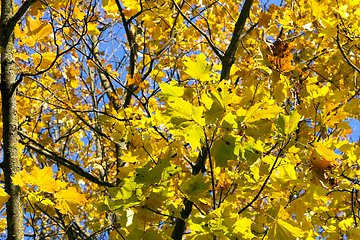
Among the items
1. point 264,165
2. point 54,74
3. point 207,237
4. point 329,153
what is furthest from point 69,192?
point 54,74

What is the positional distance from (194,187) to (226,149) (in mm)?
237

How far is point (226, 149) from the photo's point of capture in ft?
3.02

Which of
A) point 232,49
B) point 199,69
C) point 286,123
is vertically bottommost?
point 286,123

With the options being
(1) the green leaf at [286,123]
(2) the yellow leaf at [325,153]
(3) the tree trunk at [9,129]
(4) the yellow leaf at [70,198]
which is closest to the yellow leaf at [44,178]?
(4) the yellow leaf at [70,198]

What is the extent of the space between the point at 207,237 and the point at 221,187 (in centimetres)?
45

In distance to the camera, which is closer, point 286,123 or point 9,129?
point 286,123

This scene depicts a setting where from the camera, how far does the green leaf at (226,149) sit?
3.00ft

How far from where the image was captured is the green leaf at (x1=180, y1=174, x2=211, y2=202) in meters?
1.04

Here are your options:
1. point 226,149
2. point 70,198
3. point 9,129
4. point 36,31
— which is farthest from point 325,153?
point 9,129

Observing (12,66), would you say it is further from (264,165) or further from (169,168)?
(264,165)

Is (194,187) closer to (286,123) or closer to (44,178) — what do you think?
(286,123)

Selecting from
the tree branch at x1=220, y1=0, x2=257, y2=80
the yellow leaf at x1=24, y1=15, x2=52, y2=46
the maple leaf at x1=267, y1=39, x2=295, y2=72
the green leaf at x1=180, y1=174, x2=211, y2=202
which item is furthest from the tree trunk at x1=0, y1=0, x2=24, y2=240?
the maple leaf at x1=267, y1=39, x2=295, y2=72

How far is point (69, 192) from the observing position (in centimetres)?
114

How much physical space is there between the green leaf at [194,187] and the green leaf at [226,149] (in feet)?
0.51
